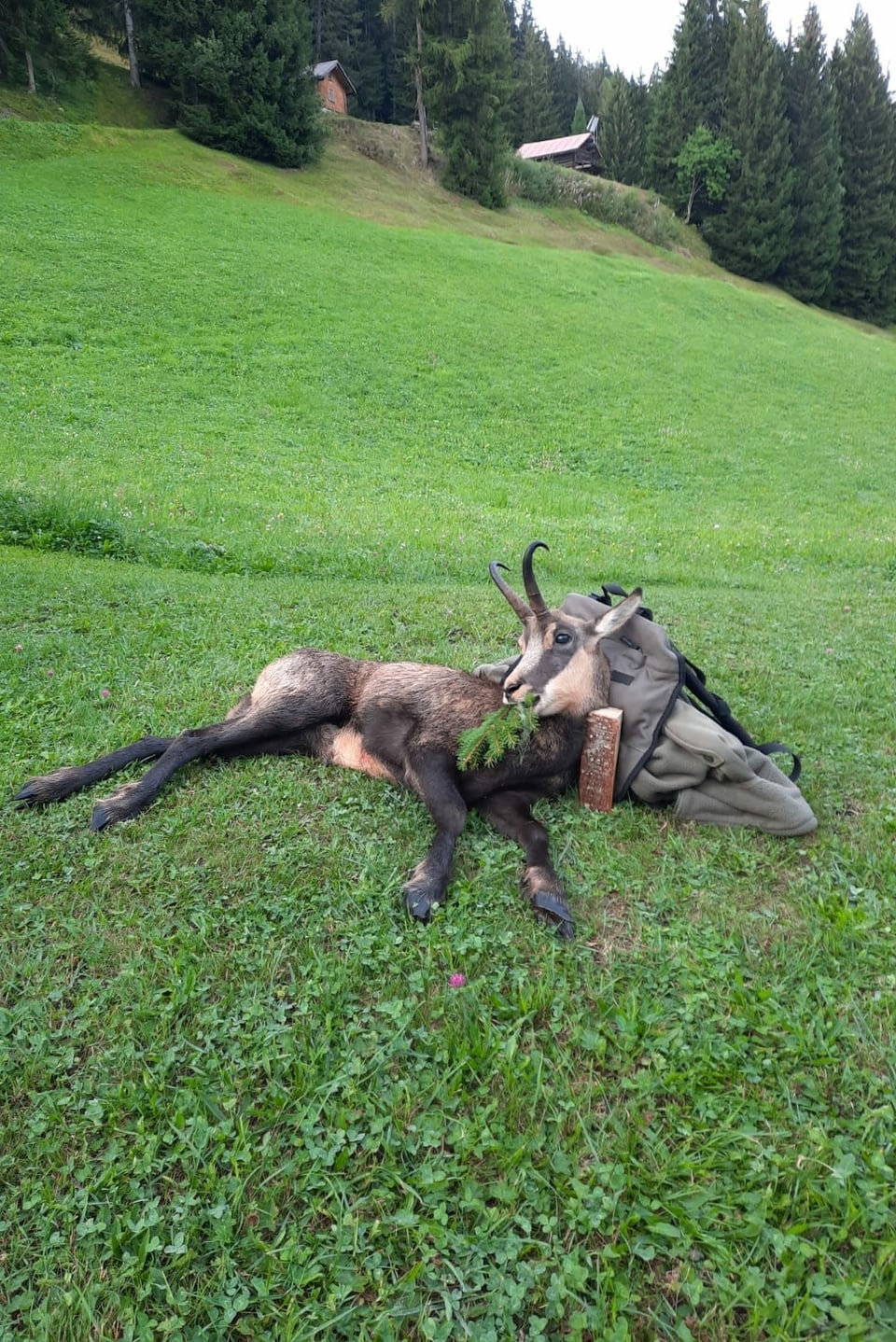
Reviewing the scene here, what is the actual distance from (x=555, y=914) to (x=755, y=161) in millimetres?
61537

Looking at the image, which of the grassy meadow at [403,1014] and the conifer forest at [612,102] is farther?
the conifer forest at [612,102]

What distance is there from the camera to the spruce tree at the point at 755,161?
160 ft

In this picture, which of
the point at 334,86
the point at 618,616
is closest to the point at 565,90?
the point at 334,86

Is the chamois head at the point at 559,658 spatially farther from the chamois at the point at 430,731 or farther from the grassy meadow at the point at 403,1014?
the grassy meadow at the point at 403,1014

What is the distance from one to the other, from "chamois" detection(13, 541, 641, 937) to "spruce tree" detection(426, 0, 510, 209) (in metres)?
41.4

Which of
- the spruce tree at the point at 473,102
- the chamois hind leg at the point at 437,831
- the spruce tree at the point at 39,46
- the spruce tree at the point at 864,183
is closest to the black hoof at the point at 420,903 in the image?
the chamois hind leg at the point at 437,831

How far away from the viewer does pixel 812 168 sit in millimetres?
51438

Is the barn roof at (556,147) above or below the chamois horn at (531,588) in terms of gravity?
above

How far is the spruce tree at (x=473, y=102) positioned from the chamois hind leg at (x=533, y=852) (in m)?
42.1

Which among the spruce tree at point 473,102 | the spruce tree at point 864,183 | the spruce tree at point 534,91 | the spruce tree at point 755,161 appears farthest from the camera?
the spruce tree at point 534,91

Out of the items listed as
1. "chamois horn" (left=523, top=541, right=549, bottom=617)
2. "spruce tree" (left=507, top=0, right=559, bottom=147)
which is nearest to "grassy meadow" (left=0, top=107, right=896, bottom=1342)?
"chamois horn" (left=523, top=541, right=549, bottom=617)

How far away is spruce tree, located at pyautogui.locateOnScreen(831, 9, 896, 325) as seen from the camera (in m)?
52.2

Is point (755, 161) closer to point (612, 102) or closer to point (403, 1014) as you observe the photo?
point (612, 102)

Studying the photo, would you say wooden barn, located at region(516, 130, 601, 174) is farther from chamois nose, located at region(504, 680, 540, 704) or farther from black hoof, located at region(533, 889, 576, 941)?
black hoof, located at region(533, 889, 576, 941)
